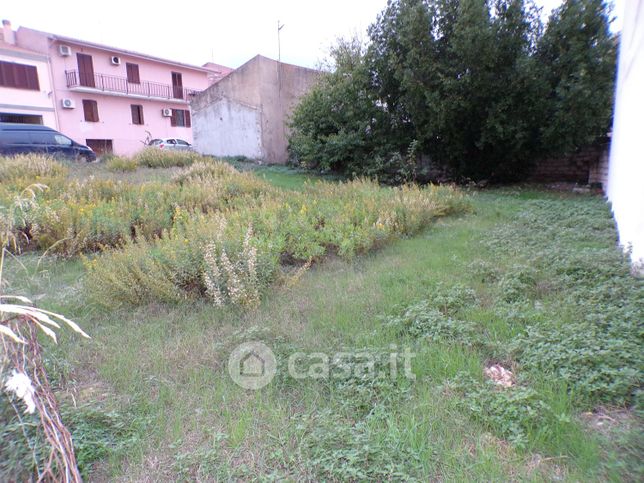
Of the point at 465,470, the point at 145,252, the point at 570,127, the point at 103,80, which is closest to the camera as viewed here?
the point at 465,470

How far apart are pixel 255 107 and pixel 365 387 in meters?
16.0

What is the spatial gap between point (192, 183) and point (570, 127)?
8.82m

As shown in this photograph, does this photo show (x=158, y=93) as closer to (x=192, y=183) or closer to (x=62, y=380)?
(x=192, y=183)

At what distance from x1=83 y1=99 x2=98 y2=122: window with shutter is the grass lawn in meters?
23.4

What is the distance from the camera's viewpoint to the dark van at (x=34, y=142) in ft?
40.5

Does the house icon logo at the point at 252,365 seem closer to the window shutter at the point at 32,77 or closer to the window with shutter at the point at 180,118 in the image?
the window shutter at the point at 32,77

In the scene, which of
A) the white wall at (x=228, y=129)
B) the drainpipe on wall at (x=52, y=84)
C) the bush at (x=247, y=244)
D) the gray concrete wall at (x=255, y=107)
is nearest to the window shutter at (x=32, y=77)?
the drainpipe on wall at (x=52, y=84)

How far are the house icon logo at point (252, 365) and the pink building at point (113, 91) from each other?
2181 centimetres

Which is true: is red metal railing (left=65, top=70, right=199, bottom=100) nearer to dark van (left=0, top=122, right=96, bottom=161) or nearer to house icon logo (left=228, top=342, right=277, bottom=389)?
dark van (left=0, top=122, right=96, bottom=161)

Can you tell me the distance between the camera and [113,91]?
2395 cm

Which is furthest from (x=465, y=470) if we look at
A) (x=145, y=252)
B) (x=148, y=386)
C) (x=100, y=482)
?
(x=145, y=252)

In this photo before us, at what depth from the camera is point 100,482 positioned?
5.77 ft

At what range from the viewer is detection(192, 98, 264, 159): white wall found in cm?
1677

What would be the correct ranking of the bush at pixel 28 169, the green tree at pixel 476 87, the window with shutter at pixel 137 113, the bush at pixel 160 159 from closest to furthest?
the bush at pixel 28 169, the green tree at pixel 476 87, the bush at pixel 160 159, the window with shutter at pixel 137 113
